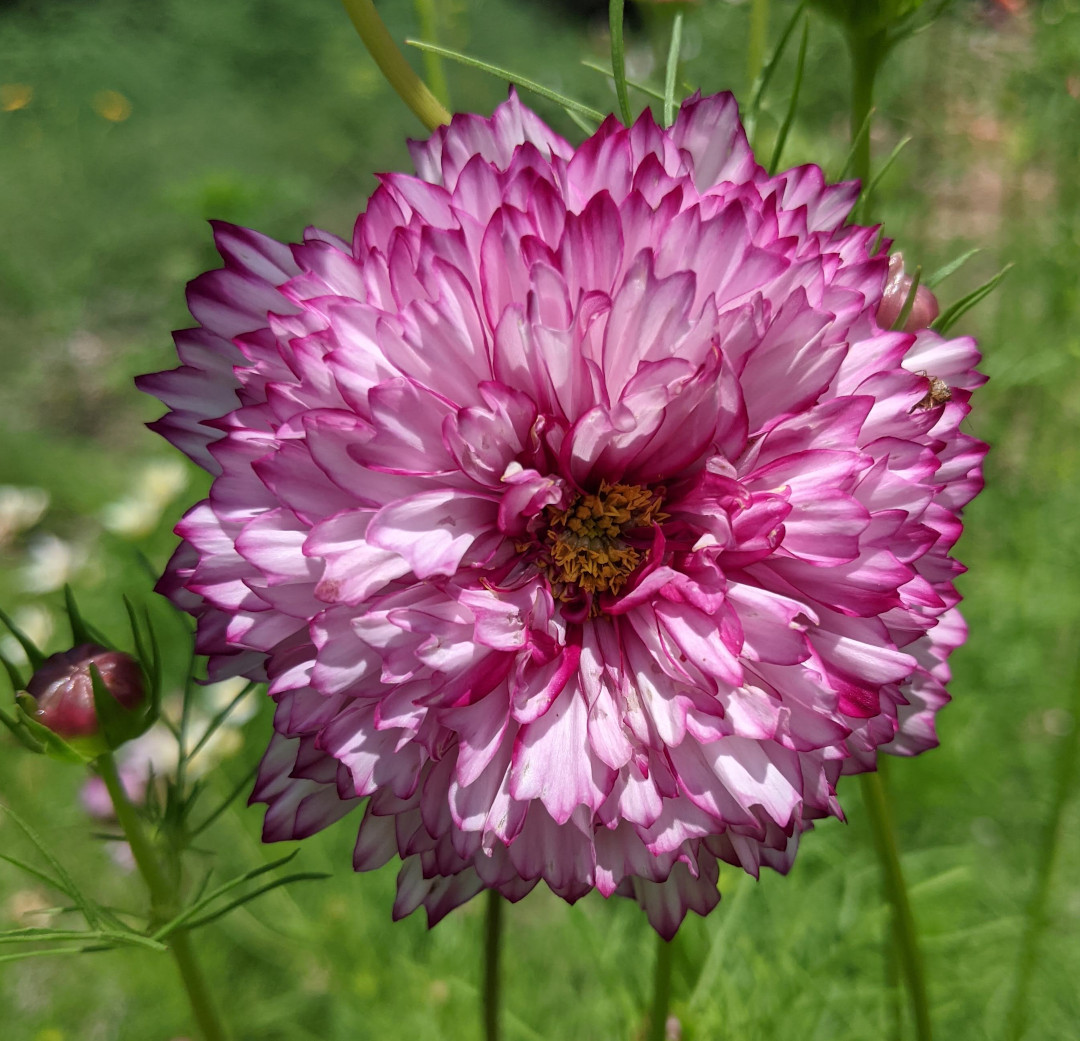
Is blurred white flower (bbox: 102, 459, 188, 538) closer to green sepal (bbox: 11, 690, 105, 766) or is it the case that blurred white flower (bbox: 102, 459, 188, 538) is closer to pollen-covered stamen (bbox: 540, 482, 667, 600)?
green sepal (bbox: 11, 690, 105, 766)

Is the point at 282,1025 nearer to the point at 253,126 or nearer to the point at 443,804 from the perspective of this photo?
the point at 443,804

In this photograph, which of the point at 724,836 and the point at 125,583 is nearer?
the point at 724,836

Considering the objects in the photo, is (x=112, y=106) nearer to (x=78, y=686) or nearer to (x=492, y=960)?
(x=78, y=686)

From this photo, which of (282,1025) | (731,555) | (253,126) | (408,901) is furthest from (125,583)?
(253,126)

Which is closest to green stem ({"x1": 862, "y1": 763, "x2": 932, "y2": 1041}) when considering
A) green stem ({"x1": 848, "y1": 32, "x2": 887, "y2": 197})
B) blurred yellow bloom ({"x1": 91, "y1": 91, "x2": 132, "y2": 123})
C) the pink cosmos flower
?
the pink cosmos flower

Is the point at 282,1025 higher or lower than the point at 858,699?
lower

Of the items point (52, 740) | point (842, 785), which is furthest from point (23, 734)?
point (842, 785)
